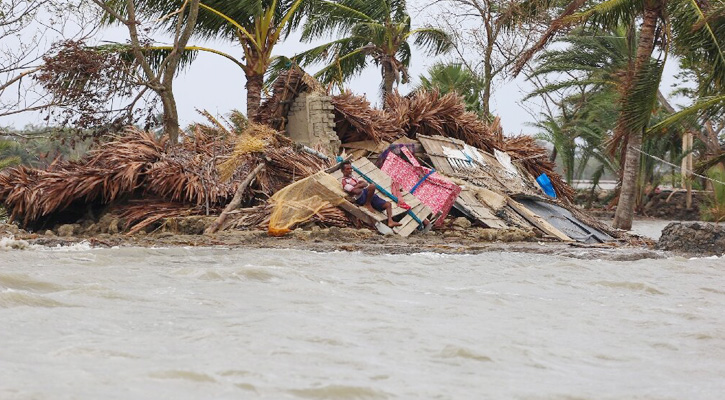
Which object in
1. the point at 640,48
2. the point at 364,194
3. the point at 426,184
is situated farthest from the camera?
the point at 640,48

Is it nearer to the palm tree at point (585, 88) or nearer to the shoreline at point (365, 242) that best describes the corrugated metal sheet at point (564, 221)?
the shoreline at point (365, 242)

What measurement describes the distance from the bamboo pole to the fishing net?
613mm

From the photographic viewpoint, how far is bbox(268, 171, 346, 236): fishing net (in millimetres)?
13406

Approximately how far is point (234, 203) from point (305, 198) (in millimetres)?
1085

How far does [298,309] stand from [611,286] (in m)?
3.81

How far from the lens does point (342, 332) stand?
578 cm

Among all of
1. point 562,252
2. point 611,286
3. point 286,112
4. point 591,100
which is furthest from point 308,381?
point 591,100

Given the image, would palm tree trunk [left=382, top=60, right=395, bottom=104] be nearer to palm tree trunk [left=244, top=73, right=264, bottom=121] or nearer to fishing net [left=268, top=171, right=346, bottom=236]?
palm tree trunk [left=244, top=73, right=264, bottom=121]

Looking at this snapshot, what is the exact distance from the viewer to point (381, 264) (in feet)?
33.1

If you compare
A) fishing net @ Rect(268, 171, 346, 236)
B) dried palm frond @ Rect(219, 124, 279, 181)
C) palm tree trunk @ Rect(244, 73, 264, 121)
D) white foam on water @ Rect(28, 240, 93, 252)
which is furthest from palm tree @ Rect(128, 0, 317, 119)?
white foam on water @ Rect(28, 240, 93, 252)

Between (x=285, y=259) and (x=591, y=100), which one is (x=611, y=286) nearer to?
(x=285, y=259)

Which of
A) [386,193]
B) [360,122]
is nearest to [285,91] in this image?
[360,122]

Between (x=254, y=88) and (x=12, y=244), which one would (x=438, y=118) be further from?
(x=12, y=244)

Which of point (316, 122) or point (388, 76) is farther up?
point (388, 76)
